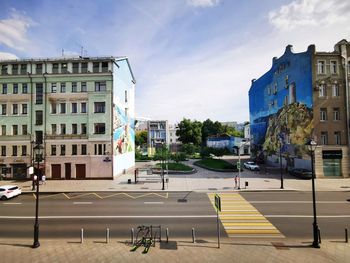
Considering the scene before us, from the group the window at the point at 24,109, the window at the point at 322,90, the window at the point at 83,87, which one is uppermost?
the window at the point at 83,87

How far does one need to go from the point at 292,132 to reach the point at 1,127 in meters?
49.8

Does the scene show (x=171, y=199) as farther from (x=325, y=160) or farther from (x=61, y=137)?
(x=325, y=160)

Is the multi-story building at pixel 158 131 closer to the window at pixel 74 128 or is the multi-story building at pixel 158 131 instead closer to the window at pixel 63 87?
the window at pixel 74 128

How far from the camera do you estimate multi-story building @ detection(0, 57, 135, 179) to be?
36188 millimetres

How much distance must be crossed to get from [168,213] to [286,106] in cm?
3470

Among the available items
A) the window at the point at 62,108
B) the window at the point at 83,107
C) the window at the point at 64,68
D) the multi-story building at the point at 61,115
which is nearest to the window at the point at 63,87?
the multi-story building at the point at 61,115

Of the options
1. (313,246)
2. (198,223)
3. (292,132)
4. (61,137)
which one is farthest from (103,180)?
(292,132)

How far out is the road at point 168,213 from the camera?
15377 mm

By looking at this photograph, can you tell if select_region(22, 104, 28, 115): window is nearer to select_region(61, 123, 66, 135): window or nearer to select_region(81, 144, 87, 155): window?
select_region(61, 123, 66, 135): window

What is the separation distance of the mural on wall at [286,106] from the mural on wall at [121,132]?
86.7 feet

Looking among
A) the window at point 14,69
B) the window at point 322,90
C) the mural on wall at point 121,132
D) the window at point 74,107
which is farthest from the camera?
the mural on wall at point 121,132

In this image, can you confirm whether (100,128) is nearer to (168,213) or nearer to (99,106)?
(99,106)

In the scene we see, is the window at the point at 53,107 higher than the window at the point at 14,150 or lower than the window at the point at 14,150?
higher

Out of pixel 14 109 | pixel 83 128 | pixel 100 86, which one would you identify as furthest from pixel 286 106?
pixel 14 109
